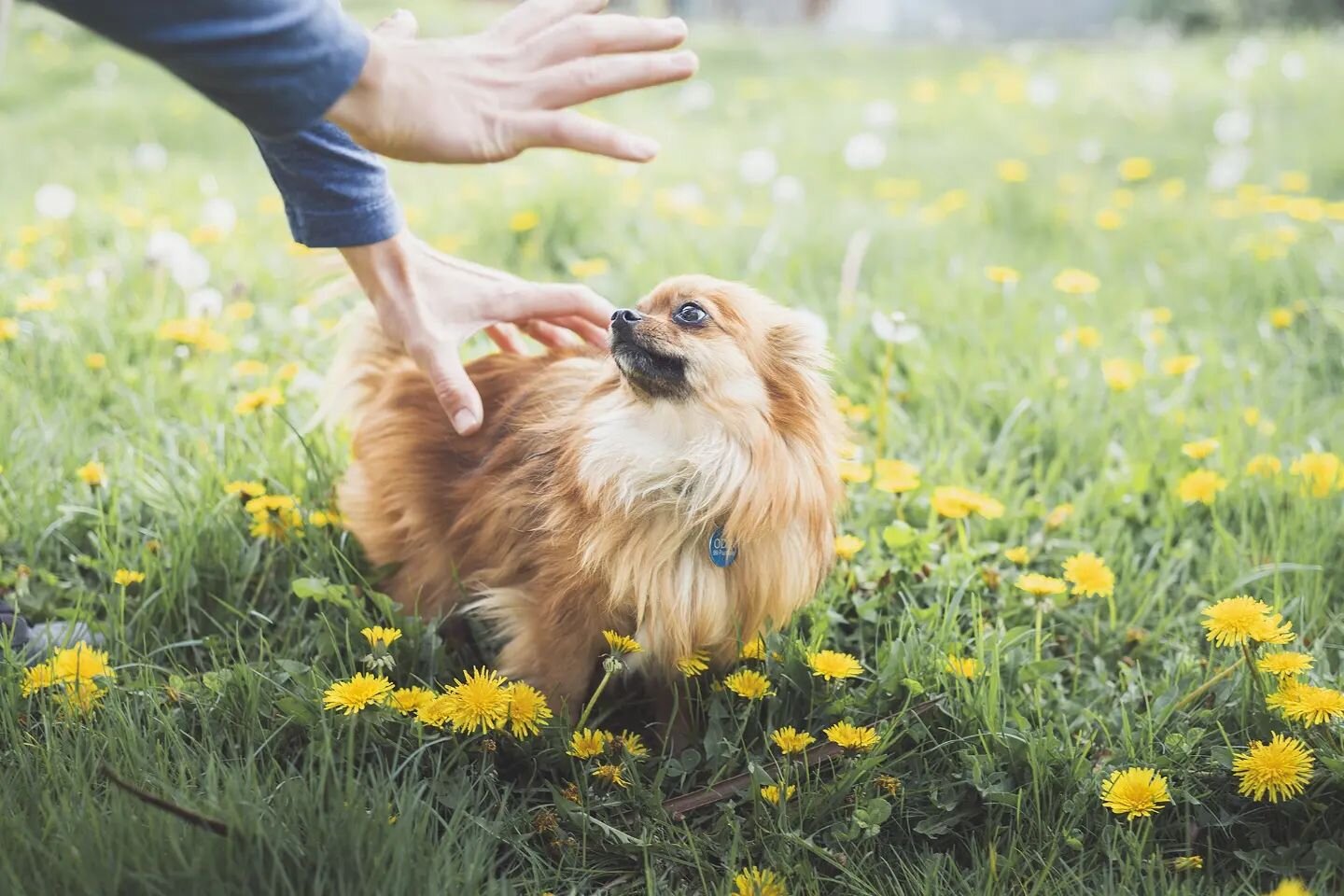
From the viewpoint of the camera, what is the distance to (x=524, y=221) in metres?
4.16

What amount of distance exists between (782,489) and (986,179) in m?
3.88

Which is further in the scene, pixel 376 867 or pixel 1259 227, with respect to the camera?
pixel 1259 227

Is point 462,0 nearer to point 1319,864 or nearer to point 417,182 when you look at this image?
point 417,182

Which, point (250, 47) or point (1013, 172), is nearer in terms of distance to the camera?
point (250, 47)

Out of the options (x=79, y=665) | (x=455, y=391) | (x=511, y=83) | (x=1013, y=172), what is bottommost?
(x=1013, y=172)

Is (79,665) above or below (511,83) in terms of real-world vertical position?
below

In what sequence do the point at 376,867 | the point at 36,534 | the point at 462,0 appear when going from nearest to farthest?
the point at 376,867, the point at 36,534, the point at 462,0

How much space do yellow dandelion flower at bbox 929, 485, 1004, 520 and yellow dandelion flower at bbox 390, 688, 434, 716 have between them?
3.78ft

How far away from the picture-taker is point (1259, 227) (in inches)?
182

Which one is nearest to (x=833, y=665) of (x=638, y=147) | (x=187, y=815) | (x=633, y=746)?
(x=633, y=746)

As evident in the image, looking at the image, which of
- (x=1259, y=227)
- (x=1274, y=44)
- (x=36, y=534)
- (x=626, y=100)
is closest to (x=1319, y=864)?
(x=36, y=534)

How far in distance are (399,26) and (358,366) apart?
2.90ft

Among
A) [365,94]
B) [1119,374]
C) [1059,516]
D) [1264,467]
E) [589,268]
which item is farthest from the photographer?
[589,268]

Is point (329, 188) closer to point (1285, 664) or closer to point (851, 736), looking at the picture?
point (851, 736)
